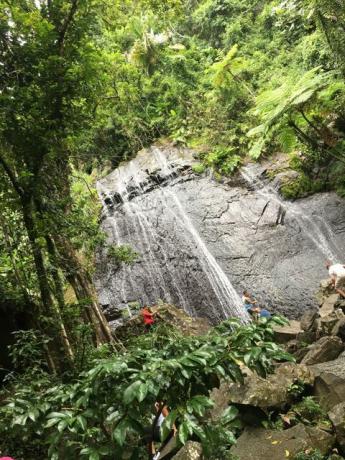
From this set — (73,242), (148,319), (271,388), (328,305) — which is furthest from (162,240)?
(271,388)

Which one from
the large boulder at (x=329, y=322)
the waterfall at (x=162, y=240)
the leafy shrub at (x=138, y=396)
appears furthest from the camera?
the waterfall at (x=162, y=240)

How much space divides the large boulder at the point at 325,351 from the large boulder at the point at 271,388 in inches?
39.2

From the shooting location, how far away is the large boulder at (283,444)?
3.85 meters

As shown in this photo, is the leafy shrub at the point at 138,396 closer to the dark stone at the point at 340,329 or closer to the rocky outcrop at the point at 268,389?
the rocky outcrop at the point at 268,389

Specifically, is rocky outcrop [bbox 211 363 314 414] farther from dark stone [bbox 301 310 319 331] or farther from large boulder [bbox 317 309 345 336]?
dark stone [bbox 301 310 319 331]

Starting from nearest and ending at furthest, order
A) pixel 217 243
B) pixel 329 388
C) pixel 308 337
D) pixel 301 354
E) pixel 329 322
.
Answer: pixel 329 388 < pixel 301 354 < pixel 329 322 < pixel 308 337 < pixel 217 243

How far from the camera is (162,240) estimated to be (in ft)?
43.8

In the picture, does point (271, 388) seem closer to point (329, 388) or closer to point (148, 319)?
point (329, 388)

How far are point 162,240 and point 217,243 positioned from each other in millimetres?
1962

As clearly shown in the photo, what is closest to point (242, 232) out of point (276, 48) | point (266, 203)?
point (266, 203)

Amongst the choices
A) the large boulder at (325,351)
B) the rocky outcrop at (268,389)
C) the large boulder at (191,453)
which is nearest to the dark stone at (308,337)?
the large boulder at (325,351)

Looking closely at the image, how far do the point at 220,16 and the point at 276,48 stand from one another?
4764mm

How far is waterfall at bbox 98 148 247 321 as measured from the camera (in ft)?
37.6

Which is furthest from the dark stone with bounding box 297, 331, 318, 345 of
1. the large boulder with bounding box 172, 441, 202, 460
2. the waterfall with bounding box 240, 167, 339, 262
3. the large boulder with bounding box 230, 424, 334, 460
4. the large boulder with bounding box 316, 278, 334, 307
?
the large boulder with bounding box 172, 441, 202, 460
